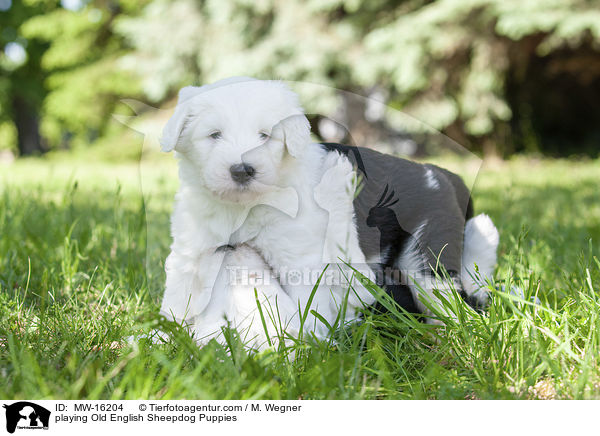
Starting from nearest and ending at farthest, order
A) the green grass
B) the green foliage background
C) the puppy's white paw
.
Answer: the green grass, the puppy's white paw, the green foliage background

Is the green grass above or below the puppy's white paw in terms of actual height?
below

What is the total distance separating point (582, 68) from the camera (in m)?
13.1

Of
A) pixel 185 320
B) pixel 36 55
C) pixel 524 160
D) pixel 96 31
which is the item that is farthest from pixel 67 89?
pixel 185 320

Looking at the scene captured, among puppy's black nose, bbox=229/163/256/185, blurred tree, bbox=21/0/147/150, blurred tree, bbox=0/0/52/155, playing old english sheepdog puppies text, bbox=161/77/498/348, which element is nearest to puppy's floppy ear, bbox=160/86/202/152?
playing old english sheepdog puppies text, bbox=161/77/498/348

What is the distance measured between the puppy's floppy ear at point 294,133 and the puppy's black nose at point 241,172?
153 mm

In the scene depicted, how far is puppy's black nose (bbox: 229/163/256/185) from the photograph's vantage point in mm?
1685

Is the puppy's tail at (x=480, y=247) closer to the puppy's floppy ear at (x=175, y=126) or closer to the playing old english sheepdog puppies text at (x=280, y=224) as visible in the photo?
the playing old english sheepdog puppies text at (x=280, y=224)

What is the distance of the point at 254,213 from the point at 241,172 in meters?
0.23

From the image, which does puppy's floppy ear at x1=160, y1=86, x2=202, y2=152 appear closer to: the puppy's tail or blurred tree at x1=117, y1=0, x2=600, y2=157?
the puppy's tail

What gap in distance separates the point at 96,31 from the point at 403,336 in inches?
687
